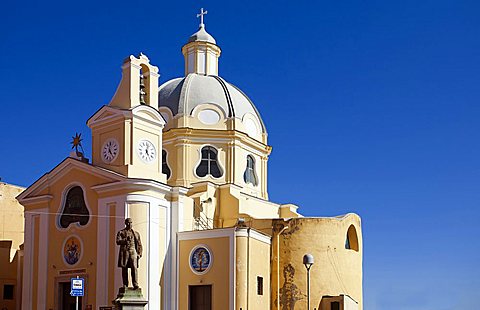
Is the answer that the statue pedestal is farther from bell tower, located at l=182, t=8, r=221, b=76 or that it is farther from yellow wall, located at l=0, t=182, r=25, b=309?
bell tower, located at l=182, t=8, r=221, b=76

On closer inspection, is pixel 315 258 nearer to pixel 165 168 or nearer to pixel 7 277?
pixel 165 168

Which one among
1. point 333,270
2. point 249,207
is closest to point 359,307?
point 333,270

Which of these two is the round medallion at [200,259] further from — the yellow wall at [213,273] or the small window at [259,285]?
the small window at [259,285]

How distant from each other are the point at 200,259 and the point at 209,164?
9410 mm

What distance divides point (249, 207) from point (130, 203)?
884cm

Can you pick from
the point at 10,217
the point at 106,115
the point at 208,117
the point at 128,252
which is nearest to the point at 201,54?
the point at 208,117

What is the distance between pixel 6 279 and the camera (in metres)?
43.4

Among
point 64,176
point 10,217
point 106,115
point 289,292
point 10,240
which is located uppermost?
point 106,115

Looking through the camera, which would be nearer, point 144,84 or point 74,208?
point 74,208

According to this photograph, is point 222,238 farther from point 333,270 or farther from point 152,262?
point 333,270

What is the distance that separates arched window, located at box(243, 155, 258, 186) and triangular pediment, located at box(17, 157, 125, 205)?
11.1 meters

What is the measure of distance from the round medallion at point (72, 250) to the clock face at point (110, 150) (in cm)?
Result: 401

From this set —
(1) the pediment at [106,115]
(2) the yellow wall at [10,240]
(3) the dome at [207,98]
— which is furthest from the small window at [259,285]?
(2) the yellow wall at [10,240]

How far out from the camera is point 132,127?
37938 mm
